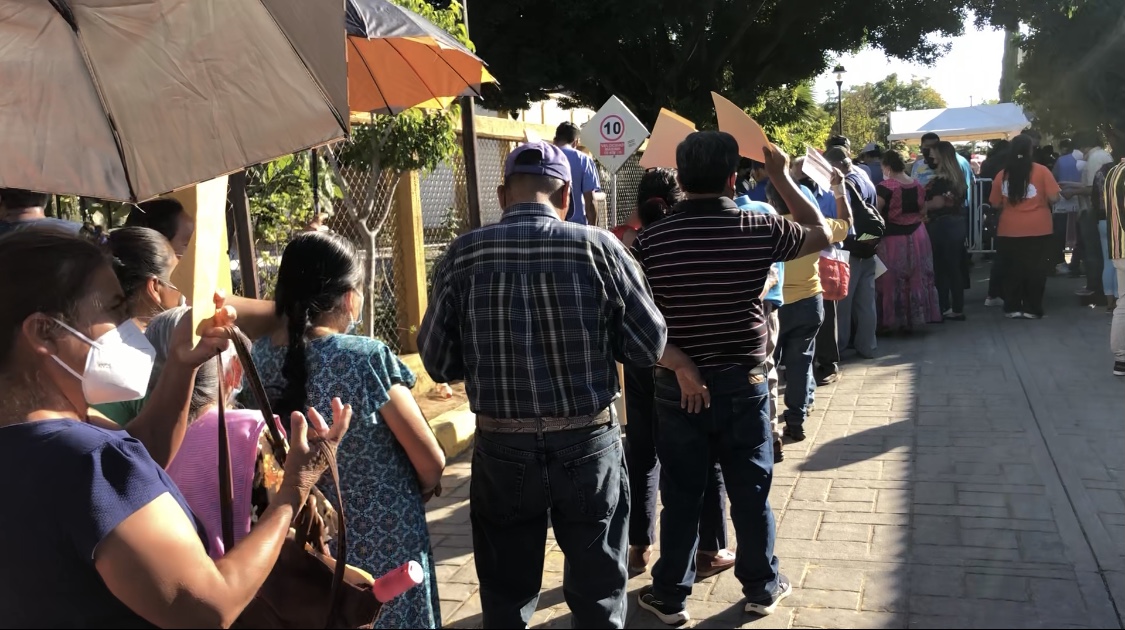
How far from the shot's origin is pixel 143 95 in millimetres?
2721

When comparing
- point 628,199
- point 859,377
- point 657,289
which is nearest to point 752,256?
point 657,289

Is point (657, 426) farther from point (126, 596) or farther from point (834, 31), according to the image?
point (834, 31)

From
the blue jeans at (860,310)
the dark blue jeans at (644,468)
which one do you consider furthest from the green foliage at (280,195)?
the blue jeans at (860,310)

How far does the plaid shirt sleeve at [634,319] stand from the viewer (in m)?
3.29

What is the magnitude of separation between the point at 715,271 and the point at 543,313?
3.36ft

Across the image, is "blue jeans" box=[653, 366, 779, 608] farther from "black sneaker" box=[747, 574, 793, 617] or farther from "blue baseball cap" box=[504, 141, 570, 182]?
"blue baseball cap" box=[504, 141, 570, 182]

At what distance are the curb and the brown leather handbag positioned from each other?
4390 mm

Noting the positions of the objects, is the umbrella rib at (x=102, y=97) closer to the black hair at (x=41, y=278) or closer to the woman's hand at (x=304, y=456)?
the black hair at (x=41, y=278)

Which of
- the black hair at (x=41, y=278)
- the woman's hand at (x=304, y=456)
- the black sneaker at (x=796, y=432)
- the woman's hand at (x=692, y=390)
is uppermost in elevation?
the black hair at (x=41, y=278)

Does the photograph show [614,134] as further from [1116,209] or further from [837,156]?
[1116,209]

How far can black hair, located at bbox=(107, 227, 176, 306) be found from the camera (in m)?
2.81

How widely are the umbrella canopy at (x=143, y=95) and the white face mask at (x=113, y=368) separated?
726mm

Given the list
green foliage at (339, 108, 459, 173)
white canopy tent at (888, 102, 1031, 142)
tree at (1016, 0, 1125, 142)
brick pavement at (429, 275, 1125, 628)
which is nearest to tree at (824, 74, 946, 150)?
tree at (1016, 0, 1125, 142)

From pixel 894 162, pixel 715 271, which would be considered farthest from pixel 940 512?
pixel 894 162
